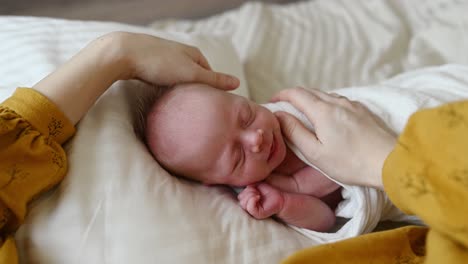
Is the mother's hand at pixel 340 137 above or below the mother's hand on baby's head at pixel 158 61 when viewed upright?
below

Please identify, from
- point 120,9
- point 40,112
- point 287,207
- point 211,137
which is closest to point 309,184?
point 287,207

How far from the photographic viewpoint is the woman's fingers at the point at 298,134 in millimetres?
891

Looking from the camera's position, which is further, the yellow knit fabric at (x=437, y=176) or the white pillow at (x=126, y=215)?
the white pillow at (x=126, y=215)

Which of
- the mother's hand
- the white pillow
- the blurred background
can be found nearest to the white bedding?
the white pillow

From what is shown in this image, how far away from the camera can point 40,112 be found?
78 centimetres

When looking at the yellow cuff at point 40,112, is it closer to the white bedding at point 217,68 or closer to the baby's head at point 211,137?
the white bedding at point 217,68

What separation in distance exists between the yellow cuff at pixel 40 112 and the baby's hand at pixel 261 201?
0.95 ft

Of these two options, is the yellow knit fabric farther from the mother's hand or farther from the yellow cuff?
the yellow cuff

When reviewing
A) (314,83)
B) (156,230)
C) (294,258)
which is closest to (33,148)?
(156,230)

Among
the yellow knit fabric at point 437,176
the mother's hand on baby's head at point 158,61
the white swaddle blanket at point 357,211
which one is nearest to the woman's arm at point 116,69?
the mother's hand on baby's head at point 158,61

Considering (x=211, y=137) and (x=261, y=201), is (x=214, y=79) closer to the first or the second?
(x=211, y=137)

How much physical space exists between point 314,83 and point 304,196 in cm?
52

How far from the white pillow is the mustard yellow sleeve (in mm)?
25

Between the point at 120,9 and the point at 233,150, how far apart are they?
98 centimetres
